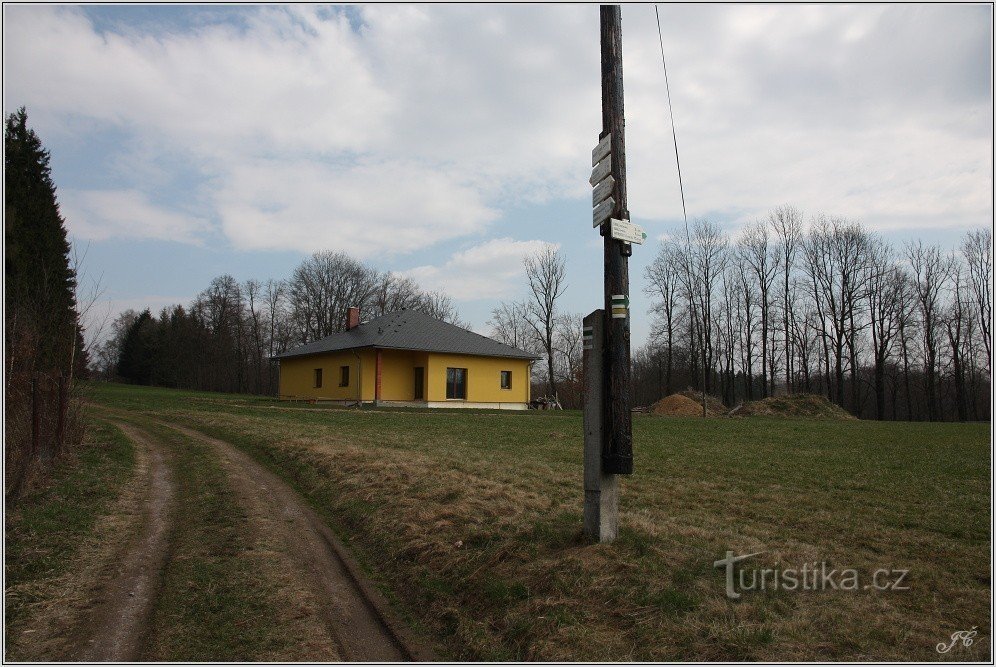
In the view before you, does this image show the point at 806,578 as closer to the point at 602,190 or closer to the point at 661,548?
the point at 661,548

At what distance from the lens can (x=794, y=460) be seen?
36.6 ft

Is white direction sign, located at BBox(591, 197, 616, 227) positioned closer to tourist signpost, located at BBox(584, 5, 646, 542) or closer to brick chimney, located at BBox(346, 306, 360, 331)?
tourist signpost, located at BBox(584, 5, 646, 542)

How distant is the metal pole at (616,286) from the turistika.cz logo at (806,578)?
3.59 ft

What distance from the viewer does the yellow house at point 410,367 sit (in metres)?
28.0

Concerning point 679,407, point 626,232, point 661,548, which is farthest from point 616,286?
point 679,407

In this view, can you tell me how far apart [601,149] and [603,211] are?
1.94 feet

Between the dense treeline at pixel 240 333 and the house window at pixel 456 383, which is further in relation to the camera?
the dense treeline at pixel 240 333

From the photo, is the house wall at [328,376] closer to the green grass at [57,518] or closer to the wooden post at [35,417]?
the green grass at [57,518]

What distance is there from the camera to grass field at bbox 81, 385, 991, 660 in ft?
11.9

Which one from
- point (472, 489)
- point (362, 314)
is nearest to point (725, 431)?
point (472, 489)

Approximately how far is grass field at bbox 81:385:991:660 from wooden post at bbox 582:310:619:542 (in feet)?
0.66

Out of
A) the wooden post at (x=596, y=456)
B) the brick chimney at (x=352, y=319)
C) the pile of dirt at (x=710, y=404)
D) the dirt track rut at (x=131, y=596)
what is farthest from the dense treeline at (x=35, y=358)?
the pile of dirt at (x=710, y=404)

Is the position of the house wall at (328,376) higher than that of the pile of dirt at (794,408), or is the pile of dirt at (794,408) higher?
the house wall at (328,376)
